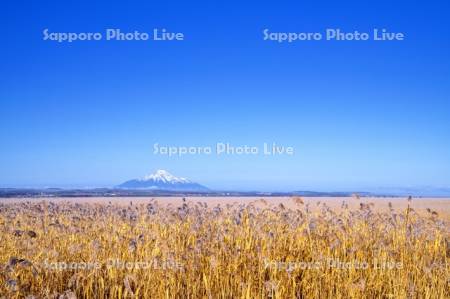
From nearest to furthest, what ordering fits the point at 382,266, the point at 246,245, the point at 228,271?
the point at 228,271 → the point at 382,266 → the point at 246,245

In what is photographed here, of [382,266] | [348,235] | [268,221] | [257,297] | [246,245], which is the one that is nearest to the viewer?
[257,297]

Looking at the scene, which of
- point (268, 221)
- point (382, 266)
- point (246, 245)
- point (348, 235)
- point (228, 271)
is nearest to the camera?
point (228, 271)

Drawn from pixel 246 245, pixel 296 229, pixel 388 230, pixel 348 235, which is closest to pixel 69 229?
pixel 246 245

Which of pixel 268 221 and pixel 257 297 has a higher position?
pixel 268 221

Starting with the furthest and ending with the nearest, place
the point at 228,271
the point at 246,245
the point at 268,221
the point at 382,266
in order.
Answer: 1. the point at 268,221
2. the point at 246,245
3. the point at 382,266
4. the point at 228,271

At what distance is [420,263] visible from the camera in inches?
249

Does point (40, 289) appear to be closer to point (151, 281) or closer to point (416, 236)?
point (151, 281)

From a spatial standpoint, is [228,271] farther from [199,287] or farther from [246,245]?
[246,245]

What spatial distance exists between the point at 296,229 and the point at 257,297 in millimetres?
2656

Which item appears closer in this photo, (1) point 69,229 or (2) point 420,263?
(2) point 420,263

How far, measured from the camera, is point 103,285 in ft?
17.8

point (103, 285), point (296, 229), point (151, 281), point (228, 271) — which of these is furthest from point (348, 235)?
point (103, 285)

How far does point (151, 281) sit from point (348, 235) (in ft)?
12.1

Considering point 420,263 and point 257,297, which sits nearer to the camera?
point 257,297
